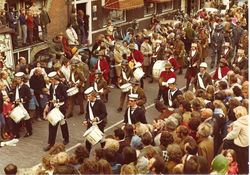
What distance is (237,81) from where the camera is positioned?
1446cm

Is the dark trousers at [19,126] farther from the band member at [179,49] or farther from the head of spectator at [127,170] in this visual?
the band member at [179,49]

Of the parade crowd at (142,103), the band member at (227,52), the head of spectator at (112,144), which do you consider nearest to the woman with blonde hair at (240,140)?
the parade crowd at (142,103)

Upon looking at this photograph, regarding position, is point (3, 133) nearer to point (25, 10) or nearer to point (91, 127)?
point (91, 127)

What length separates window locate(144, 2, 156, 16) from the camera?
28659mm

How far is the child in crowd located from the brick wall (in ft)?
27.6

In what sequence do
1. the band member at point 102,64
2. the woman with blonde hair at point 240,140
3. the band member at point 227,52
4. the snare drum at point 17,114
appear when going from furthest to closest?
the band member at point 227,52 → the band member at point 102,64 → the snare drum at point 17,114 → the woman with blonde hair at point 240,140

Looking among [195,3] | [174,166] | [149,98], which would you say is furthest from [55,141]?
[195,3]

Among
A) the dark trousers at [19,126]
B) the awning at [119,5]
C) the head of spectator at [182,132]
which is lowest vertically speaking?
the dark trousers at [19,126]

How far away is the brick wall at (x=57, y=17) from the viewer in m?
22.9

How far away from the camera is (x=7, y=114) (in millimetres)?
14500

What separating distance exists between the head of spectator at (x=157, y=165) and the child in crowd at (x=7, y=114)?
6.48m

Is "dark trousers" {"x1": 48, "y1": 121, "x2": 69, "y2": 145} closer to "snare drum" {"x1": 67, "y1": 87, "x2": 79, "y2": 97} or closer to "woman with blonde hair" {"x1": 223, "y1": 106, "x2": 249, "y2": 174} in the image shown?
"snare drum" {"x1": 67, "y1": 87, "x2": 79, "y2": 97}

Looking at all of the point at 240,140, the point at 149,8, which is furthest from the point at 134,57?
the point at 149,8

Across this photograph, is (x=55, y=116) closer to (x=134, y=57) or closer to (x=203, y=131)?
(x=203, y=131)
